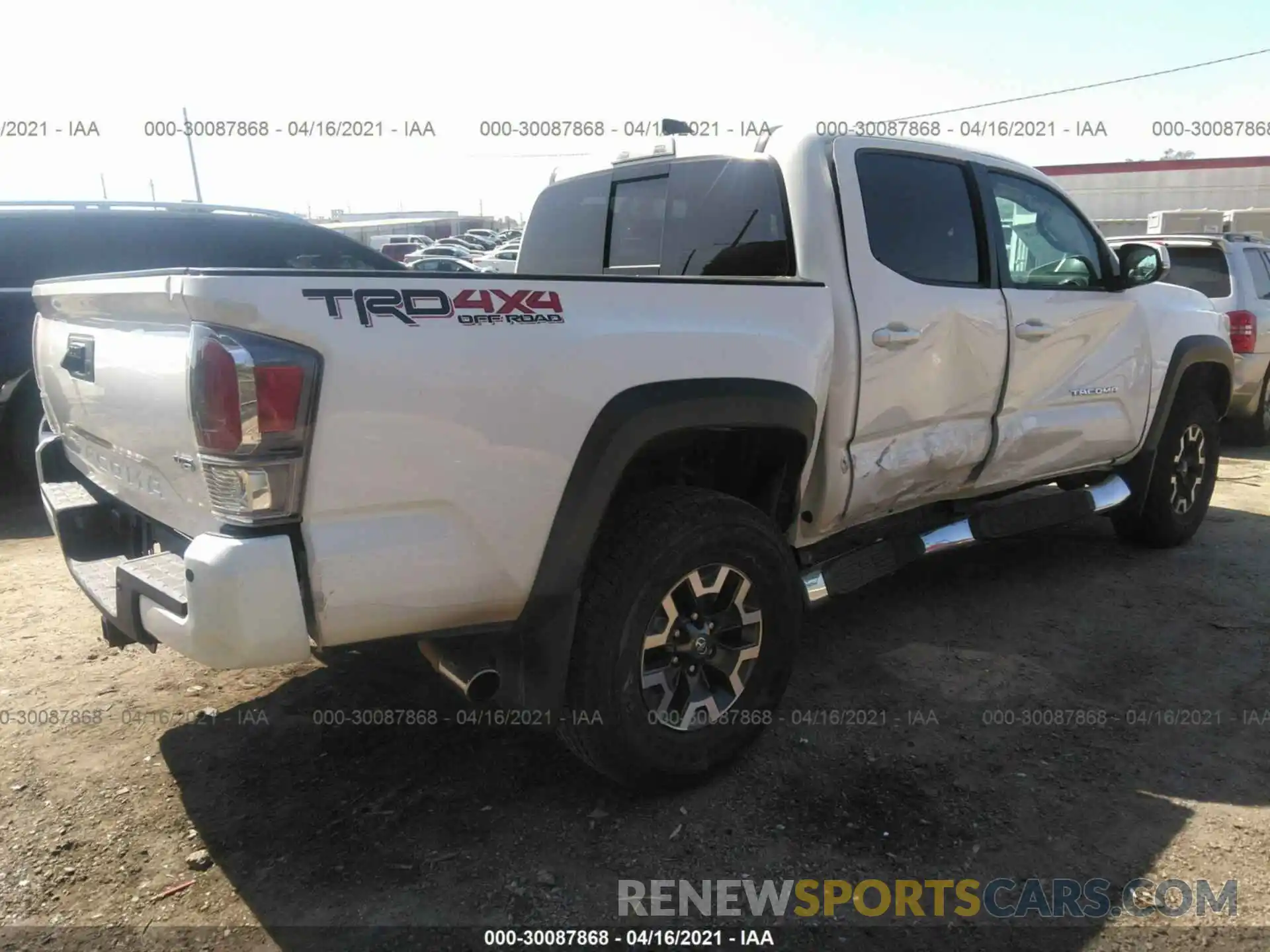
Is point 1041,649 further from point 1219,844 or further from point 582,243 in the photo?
point 582,243

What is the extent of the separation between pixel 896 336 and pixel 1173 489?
112 inches

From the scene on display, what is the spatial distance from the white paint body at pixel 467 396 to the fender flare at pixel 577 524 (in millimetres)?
37

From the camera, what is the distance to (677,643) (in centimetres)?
288

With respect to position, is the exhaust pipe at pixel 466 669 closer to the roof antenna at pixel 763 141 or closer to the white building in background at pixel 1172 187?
the roof antenna at pixel 763 141

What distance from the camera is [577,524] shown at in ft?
8.32

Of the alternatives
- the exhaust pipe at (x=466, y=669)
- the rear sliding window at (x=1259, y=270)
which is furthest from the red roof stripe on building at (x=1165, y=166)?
the exhaust pipe at (x=466, y=669)

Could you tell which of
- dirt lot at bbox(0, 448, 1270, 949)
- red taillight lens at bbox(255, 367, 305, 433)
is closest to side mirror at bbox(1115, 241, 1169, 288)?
dirt lot at bbox(0, 448, 1270, 949)

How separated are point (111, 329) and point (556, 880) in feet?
6.35

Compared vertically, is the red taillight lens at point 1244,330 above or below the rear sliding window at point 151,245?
below

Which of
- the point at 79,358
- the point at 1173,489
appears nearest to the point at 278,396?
the point at 79,358

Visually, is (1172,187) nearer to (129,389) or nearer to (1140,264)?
(1140,264)

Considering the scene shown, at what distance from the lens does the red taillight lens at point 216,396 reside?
2.07 m

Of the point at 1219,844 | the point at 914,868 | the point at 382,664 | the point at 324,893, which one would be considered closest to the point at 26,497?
the point at 382,664

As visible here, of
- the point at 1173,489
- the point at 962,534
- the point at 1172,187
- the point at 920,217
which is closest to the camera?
the point at 920,217
